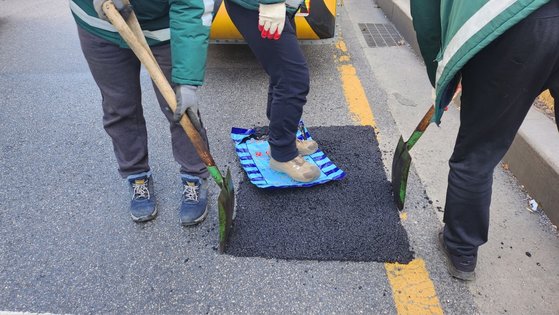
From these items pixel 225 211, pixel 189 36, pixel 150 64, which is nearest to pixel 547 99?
pixel 225 211

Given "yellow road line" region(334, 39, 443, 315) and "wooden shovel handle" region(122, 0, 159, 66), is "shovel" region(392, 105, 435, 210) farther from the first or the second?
"wooden shovel handle" region(122, 0, 159, 66)

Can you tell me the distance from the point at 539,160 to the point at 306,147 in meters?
1.25

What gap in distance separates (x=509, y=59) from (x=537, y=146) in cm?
114

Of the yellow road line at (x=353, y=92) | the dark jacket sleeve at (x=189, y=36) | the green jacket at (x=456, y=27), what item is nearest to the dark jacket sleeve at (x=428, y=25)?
the green jacket at (x=456, y=27)

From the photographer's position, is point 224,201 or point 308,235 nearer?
point 224,201

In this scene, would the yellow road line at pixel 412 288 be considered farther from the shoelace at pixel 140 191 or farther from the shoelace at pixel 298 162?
the shoelace at pixel 140 191

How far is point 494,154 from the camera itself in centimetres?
154

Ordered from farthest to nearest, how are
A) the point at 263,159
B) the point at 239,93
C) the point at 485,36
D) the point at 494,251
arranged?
1. the point at 239,93
2. the point at 263,159
3. the point at 494,251
4. the point at 485,36

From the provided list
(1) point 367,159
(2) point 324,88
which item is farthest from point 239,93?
(1) point 367,159

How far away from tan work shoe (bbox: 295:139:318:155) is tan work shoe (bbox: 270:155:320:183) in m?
0.20

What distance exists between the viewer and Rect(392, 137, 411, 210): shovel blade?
6.88 feet

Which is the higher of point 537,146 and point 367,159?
point 537,146

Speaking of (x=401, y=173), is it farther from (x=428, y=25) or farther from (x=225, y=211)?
(x=225, y=211)

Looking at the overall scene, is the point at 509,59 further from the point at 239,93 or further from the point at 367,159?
the point at 239,93
